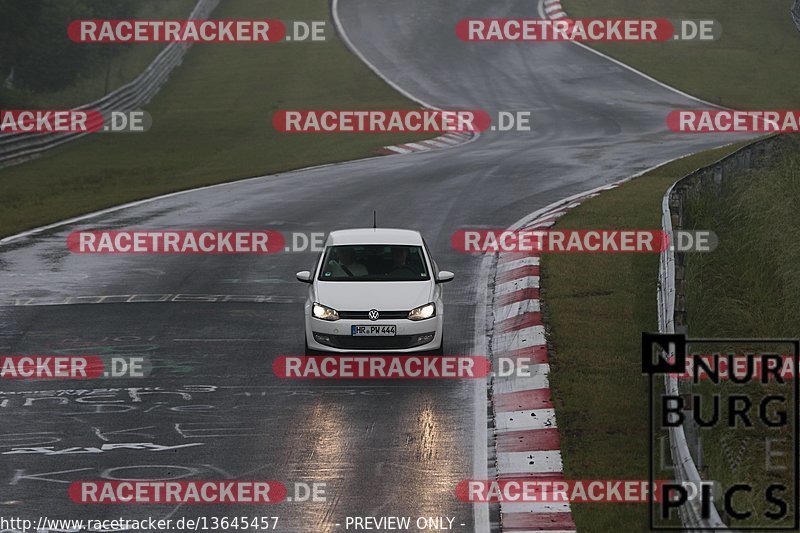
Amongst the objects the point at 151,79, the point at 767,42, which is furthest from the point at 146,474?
the point at 767,42

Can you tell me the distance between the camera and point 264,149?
3850 cm

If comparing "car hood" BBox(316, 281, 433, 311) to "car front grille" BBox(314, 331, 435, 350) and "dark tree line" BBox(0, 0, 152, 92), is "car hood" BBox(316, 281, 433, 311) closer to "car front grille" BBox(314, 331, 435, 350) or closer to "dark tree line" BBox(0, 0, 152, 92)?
"car front grille" BBox(314, 331, 435, 350)

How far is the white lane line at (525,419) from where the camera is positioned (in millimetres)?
13000

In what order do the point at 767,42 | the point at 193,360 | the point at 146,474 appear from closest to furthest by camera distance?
the point at 146,474 < the point at 193,360 < the point at 767,42

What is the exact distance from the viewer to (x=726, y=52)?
56219mm

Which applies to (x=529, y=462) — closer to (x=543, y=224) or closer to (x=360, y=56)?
(x=543, y=224)

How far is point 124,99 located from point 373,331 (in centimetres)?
3251

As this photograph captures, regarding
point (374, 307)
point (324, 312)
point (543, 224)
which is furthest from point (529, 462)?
point (543, 224)

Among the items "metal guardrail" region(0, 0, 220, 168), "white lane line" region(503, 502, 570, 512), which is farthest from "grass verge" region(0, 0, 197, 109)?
"white lane line" region(503, 502, 570, 512)

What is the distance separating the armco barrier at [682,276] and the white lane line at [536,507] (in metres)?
0.97

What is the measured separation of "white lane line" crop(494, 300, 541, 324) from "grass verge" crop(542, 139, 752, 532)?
21 cm

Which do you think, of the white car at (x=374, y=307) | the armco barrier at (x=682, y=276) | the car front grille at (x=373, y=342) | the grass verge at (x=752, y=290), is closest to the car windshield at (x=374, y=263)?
the white car at (x=374, y=307)

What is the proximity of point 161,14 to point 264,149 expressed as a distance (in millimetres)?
29148

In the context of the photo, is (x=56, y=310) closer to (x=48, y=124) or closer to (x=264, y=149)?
(x=264, y=149)
